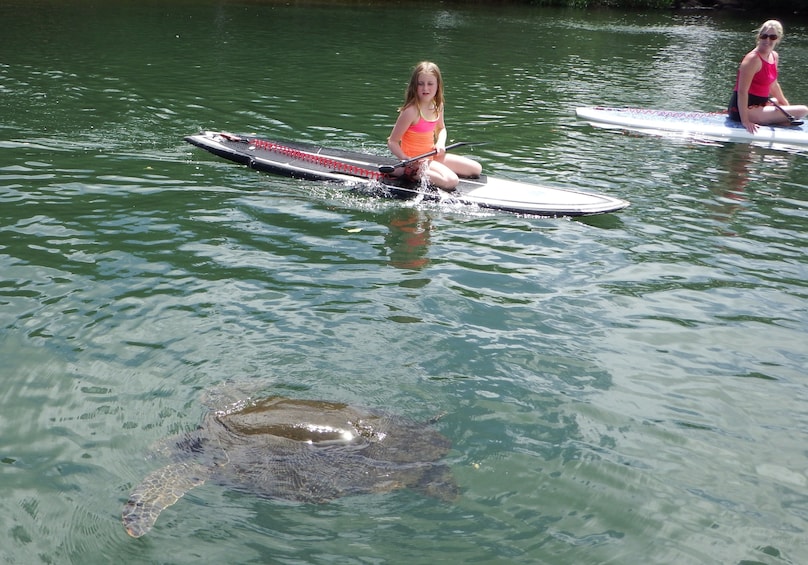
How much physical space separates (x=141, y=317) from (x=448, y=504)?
306 centimetres

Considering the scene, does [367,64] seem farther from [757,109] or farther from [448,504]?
[448,504]

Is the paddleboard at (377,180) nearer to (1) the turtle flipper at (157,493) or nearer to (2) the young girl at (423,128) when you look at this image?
(2) the young girl at (423,128)

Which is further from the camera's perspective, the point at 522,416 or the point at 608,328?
the point at 608,328

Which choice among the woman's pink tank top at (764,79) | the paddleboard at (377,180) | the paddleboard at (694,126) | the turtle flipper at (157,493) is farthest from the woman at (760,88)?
the turtle flipper at (157,493)

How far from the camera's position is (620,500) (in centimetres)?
440

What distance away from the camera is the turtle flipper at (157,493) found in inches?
158

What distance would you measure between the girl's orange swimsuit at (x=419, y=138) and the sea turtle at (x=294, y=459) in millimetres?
5158

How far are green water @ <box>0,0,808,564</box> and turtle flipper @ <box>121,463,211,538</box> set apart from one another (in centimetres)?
6

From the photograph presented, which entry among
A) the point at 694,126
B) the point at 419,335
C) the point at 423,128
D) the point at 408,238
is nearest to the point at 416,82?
the point at 423,128

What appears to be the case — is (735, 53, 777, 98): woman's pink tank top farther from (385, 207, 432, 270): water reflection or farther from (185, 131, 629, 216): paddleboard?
(385, 207, 432, 270): water reflection

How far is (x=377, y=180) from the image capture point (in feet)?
30.6

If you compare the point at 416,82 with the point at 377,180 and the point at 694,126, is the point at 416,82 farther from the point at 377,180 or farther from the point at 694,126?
the point at 694,126

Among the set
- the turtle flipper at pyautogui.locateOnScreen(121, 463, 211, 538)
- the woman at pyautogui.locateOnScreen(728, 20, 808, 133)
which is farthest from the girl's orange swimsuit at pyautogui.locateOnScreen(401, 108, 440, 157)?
the turtle flipper at pyautogui.locateOnScreen(121, 463, 211, 538)

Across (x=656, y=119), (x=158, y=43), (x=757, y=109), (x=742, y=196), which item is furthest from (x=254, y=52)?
(x=742, y=196)
